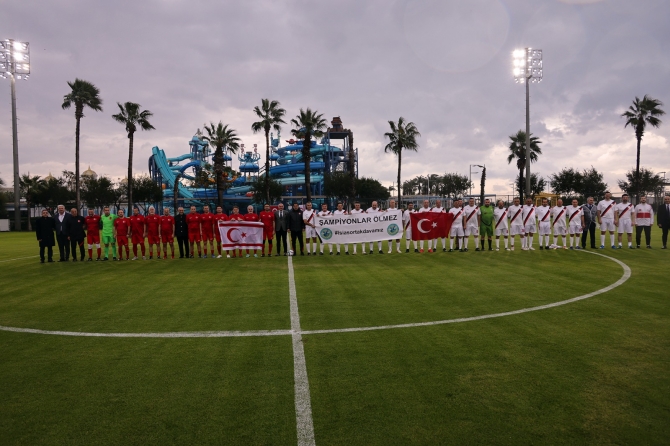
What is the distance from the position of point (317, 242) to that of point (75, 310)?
10684 millimetres

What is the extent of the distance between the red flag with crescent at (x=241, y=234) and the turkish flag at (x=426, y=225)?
5909 millimetres

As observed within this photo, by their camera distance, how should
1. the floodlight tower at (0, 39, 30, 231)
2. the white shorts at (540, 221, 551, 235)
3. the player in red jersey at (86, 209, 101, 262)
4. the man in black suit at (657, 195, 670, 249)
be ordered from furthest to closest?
the floodlight tower at (0, 39, 30, 231) → the white shorts at (540, 221, 551, 235) → the man in black suit at (657, 195, 670, 249) → the player in red jersey at (86, 209, 101, 262)

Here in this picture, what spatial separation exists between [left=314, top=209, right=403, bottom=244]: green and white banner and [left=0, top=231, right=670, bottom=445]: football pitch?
→ 22.0ft

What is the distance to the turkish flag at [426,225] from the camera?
1684 centimetres

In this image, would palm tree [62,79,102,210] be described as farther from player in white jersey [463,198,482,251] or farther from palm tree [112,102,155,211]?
player in white jersey [463,198,482,251]

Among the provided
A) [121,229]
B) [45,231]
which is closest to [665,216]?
[121,229]

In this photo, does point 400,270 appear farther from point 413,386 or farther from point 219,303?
point 413,386

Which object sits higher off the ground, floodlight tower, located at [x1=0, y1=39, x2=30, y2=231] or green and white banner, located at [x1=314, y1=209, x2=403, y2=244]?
floodlight tower, located at [x1=0, y1=39, x2=30, y2=231]

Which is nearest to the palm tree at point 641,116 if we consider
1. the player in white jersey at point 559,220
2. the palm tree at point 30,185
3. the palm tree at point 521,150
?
the palm tree at point 521,150

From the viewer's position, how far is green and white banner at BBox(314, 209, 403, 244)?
54.9 feet

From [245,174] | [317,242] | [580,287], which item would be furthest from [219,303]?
[245,174]

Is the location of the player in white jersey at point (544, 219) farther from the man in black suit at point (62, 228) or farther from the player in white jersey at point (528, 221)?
the man in black suit at point (62, 228)

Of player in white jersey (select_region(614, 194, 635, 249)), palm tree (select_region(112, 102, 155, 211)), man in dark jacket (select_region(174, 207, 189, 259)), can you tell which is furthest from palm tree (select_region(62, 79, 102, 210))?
player in white jersey (select_region(614, 194, 635, 249))

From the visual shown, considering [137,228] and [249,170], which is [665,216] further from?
[249,170]
